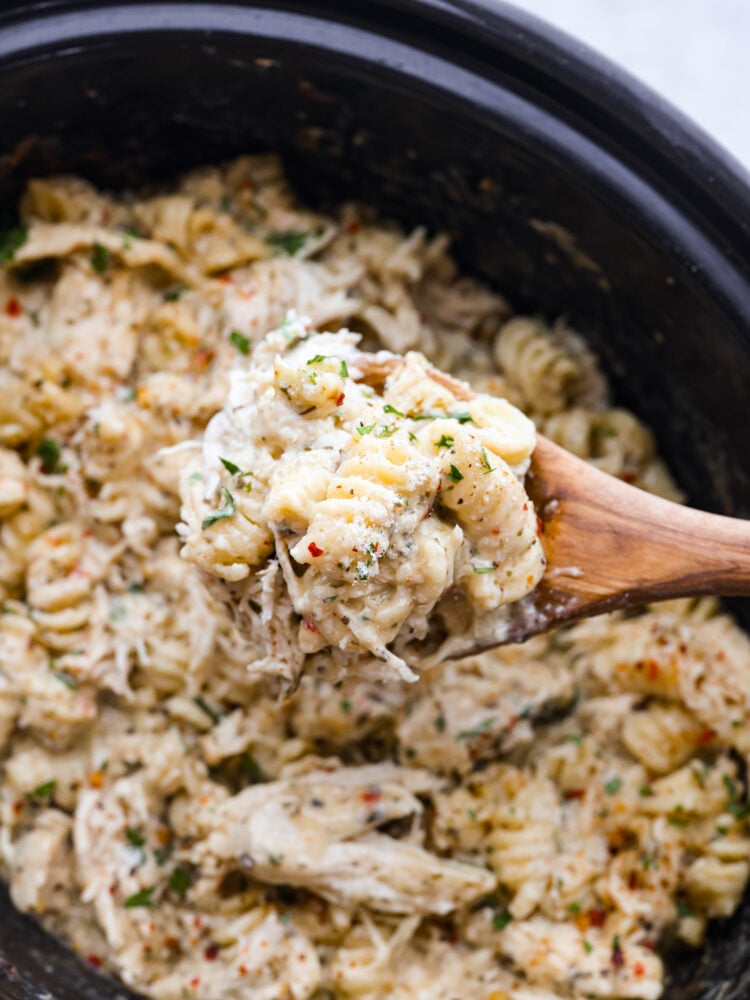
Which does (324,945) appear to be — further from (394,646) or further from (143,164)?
(143,164)

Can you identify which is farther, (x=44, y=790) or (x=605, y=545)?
(x=44, y=790)

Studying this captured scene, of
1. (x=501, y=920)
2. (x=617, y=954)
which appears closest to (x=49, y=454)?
(x=501, y=920)

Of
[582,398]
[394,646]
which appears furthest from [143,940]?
[582,398]

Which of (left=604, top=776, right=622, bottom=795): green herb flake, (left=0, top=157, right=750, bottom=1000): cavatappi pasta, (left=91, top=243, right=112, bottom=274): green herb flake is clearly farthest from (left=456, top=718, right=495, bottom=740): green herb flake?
(left=91, top=243, right=112, bottom=274): green herb flake

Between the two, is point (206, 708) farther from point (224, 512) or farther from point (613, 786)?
point (613, 786)

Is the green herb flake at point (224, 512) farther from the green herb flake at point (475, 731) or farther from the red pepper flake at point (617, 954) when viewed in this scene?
the red pepper flake at point (617, 954)

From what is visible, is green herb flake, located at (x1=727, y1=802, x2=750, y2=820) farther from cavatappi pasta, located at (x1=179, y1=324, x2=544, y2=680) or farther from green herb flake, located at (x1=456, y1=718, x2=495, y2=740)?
cavatappi pasta, located at (x1=179, y1=324, x2=544, y2=680)
